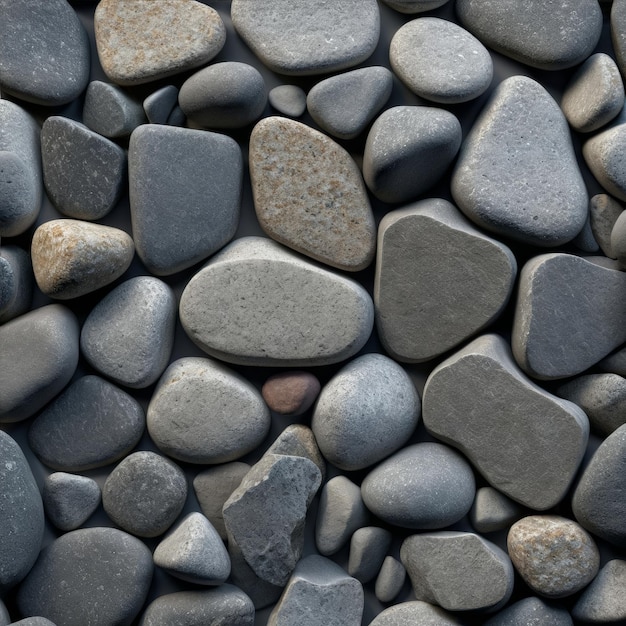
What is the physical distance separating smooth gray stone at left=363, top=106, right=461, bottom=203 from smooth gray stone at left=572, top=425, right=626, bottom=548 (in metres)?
0.40

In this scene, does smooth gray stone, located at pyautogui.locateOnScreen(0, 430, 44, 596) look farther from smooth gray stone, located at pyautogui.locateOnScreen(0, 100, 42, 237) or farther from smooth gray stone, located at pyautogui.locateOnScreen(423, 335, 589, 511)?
smooth gray stone, located at pyautogui.locateOnScreen(423, 335, 589, 511)

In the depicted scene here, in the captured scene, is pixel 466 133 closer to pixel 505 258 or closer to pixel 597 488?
pixel 505 258

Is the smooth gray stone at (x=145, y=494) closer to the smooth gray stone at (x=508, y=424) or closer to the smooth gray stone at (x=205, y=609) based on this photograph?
the smooth gray stone at (x=205, y=609)

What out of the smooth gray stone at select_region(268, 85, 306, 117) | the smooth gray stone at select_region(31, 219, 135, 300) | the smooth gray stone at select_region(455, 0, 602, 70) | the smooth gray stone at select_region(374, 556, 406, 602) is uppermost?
the smooth gray stone at select_region(455, 0, 602, 70)

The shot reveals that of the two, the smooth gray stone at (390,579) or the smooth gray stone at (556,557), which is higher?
the smooth gray stone at (556,557)

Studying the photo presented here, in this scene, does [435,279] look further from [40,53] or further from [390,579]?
[40,53]

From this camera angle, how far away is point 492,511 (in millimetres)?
942

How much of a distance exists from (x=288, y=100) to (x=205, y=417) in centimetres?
42

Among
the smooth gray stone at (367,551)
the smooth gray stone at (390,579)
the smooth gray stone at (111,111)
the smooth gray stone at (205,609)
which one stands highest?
the smooth gray stone at (111,111)

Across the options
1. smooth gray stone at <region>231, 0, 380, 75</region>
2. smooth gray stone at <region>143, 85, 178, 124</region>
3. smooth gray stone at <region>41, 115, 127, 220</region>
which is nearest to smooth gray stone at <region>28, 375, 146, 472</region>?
smooth gray stone at <region>41, 115, 127, 220</region>

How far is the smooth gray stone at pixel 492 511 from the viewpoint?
942mm

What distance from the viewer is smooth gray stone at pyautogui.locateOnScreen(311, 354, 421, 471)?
A: 3.03 feet

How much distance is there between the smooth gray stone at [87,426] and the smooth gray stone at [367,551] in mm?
309

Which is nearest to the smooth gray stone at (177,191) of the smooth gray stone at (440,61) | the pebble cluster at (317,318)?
the pebble cluster at (317,318)
